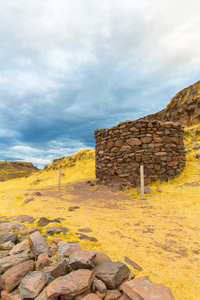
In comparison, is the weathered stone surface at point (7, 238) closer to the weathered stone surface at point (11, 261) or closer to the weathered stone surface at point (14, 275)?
the weathered stone surface at point (11, 261)

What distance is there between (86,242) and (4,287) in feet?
4.48

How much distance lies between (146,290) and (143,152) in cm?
747

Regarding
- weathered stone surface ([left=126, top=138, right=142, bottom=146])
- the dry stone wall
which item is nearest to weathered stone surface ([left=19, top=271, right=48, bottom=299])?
the dry stone wall

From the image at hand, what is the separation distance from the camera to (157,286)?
1.94 metres

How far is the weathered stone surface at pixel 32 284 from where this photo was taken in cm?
178

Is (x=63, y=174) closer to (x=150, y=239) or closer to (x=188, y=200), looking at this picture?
(x=188, y=200)

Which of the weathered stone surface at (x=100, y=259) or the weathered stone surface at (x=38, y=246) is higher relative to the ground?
the weathered stone surface at (x=38, y=246)

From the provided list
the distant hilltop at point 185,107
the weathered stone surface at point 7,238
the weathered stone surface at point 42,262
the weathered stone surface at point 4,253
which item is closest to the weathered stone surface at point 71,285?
the weathered stone surface at point 42,262

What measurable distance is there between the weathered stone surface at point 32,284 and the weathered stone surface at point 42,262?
152 millimetres

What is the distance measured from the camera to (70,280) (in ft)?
5.99

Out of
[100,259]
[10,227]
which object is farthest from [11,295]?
[10,227]

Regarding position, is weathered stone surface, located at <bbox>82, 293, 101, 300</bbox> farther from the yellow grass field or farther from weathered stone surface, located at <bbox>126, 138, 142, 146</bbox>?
weathered stone surface, located at <bbox>126, 138, 142, 146</bbox>

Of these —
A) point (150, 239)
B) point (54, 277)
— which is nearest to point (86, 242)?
point (54, 277)

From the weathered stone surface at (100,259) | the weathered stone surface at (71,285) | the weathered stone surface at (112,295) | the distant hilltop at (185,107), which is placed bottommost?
the weathered stone surface at (112,295)
